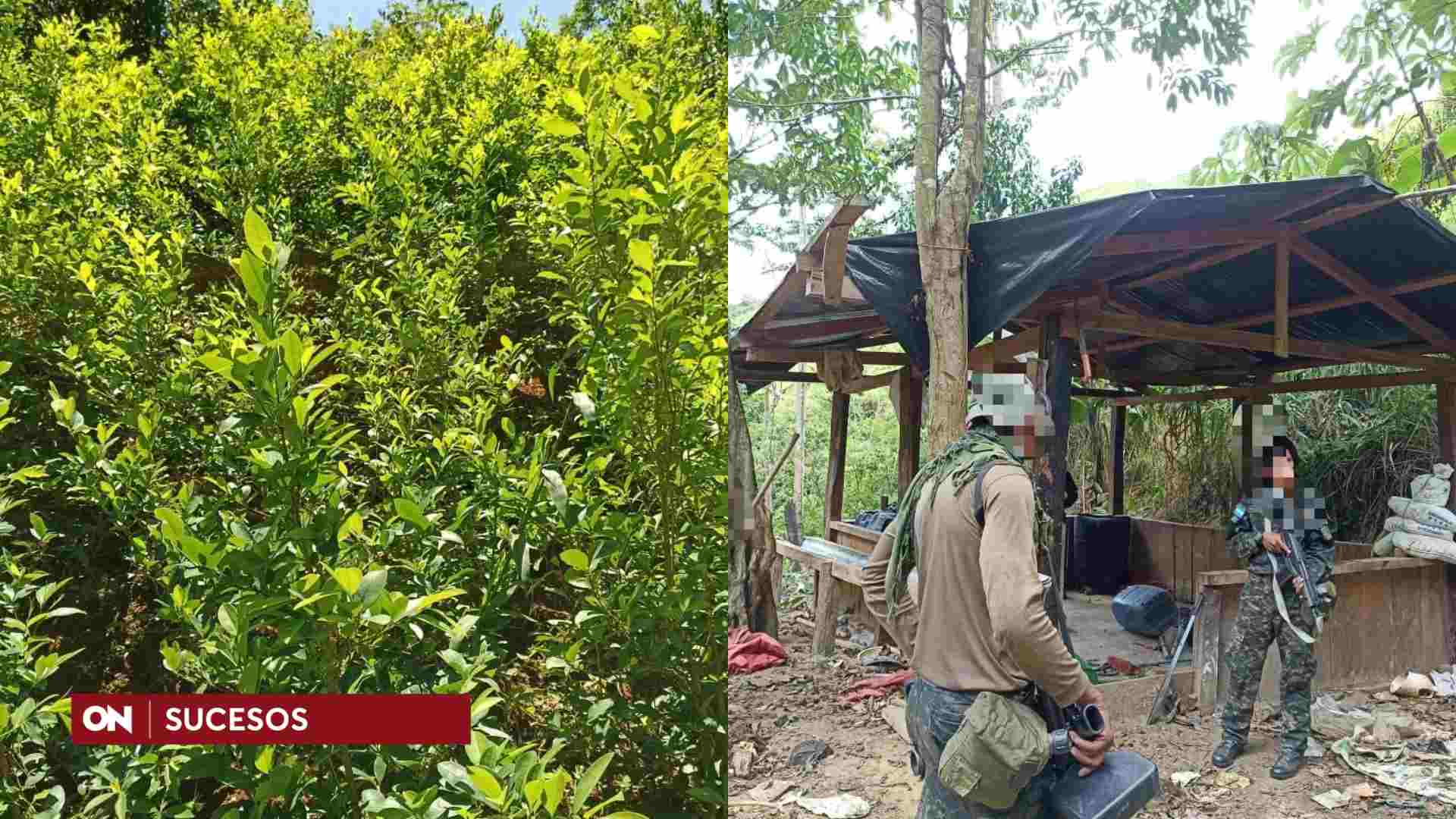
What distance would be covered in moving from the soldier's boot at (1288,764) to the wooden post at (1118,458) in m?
3.90

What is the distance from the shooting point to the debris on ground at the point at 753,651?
16.3 ft

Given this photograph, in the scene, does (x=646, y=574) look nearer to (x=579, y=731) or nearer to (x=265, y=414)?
(x=579, y=731)

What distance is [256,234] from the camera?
152 cm

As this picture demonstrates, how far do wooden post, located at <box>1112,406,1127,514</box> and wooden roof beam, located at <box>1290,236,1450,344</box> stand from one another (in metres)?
2.59

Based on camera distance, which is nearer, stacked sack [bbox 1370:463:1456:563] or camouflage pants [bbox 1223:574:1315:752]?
camouflage pants [bbox 1223:574:1315:752]

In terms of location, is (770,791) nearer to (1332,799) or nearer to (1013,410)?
(1332,799)

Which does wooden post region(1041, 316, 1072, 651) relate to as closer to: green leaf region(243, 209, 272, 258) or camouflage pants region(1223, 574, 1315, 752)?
camouflage pants region(1223, 574, 1315, 752)

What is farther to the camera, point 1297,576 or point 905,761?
point 905,761

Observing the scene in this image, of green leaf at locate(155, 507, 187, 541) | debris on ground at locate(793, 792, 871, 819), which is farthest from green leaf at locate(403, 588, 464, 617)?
debris on ground at locate(793, 792, 871, 819)

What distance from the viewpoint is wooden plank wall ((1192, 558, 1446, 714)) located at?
12.7 ft

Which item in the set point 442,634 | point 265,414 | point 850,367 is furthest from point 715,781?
point 850,367

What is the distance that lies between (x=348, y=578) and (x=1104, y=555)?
625cm

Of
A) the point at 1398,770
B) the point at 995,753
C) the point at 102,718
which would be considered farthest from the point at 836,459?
the point at 102,718

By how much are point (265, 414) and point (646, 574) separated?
733mm
